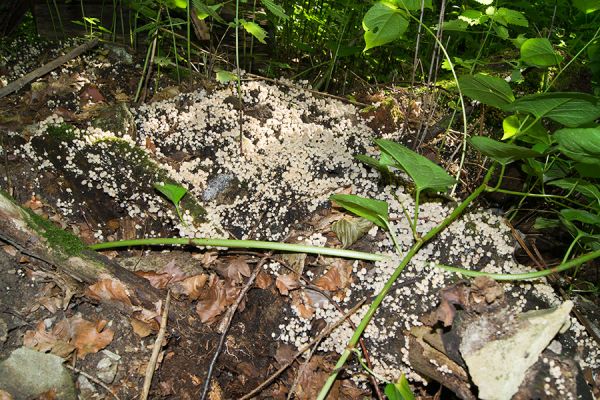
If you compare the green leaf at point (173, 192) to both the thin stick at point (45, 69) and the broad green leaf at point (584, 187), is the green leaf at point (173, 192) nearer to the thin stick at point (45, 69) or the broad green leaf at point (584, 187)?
the thin stick at point (45, 69)

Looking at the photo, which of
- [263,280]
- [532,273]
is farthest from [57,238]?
[532,273]

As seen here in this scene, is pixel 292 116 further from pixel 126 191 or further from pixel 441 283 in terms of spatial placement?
pixel 441 283

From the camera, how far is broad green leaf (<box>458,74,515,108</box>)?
66.4 inches

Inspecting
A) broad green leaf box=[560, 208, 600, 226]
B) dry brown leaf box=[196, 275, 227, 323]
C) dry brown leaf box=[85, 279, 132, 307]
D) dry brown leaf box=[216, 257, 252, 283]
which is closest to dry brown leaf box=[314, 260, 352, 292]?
dry brown leaf box=[216, 257, 252, 283]

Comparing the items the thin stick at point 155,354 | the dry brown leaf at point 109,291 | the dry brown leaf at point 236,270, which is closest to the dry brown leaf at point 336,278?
the dry brown leaf at point 236,270

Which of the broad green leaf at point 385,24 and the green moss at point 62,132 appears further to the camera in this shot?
the green moss at point 62,132

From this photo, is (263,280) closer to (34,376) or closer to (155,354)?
(155,354)

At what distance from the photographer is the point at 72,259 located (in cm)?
189

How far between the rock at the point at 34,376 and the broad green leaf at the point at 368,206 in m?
1.25

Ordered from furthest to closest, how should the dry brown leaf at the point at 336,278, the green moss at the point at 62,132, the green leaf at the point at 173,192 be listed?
1. the green moss at the point at 62,132
2. the green leaf at the point at 173,192
3. the dry brown leaf at the point at 336,278

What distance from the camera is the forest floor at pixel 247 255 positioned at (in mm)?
1717

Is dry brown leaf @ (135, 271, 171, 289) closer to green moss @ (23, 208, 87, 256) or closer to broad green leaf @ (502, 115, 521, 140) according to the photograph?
green moss @ (23, 208, 87, 256)

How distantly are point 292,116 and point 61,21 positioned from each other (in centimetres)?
201

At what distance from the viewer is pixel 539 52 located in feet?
6.31
